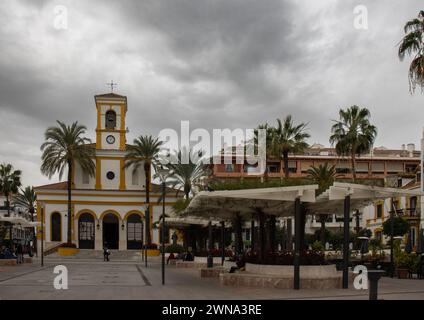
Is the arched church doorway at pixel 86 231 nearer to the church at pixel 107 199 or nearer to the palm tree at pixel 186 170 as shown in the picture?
the church at pixel 107 199

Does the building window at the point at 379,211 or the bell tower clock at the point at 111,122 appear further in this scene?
the bell tower clock at the point at 111,122

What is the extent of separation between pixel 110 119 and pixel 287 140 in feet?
82.2

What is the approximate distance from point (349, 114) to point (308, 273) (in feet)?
90.0

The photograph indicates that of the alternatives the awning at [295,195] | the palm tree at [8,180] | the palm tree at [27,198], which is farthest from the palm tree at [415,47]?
the palm tree at [27,198]

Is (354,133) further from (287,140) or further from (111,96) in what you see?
(111,96)

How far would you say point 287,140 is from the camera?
4622cm

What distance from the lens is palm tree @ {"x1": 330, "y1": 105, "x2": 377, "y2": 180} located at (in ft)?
144

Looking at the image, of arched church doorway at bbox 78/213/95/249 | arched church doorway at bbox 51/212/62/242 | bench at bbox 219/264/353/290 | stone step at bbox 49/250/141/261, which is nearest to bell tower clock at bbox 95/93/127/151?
arched church doorway at bbox 78/213/95/249

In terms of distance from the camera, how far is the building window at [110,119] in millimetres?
64000

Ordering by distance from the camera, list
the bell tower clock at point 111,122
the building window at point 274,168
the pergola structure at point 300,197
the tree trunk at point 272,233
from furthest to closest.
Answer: the building window at point 274,168
the bell tower clock at point 111,122
the tree trunk at point 272,233
the pergola structure at point 300,197
